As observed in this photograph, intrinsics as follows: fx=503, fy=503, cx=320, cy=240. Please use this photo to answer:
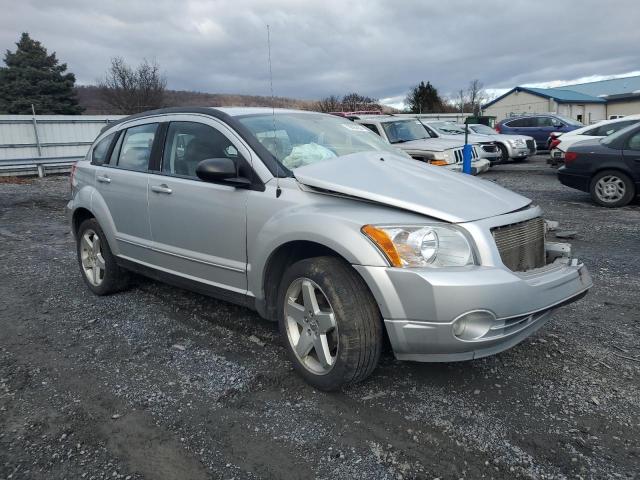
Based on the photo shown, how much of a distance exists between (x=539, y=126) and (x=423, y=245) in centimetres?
2170

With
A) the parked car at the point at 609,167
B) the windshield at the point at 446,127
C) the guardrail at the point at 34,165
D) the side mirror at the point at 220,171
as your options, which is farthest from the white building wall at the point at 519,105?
the side mirror at the point at 220,171

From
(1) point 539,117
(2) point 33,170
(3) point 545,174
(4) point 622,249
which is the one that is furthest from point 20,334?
(1) point 539,117

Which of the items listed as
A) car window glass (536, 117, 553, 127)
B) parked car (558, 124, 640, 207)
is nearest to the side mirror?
parked car (558, 124, 640, 207)

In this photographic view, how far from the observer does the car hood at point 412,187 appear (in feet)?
9.22

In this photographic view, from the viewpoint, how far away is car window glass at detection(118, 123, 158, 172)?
4.30m

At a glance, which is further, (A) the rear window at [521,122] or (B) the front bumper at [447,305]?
(A) the rear window at [521,122]

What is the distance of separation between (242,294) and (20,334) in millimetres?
2042

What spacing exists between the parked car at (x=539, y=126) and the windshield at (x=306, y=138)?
19.3m

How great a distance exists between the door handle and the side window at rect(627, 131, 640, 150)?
8217 millimetres

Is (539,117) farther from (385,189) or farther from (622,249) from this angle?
(385,189)

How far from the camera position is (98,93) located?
45.3m

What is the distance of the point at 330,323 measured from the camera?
288 cm

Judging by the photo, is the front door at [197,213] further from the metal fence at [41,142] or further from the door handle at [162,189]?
the metal fence at [41,142]

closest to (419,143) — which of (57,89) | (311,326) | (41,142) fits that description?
(311,326)
